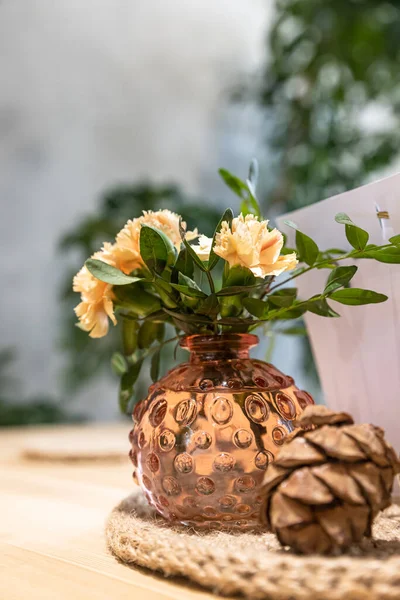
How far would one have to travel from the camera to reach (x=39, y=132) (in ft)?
8.06

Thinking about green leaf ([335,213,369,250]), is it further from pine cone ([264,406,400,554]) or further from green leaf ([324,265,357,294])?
pine cone ([264,406,400,554])

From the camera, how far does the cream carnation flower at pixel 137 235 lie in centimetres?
47

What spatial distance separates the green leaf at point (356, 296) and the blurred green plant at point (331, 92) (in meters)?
1.76

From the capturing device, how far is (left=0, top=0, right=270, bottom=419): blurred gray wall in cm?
239

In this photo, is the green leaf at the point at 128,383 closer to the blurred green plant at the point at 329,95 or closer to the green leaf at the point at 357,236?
the green leaf at the point at 357,236

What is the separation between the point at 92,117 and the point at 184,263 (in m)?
2.31

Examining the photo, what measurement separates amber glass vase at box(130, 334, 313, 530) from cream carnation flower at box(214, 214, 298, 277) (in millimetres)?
78

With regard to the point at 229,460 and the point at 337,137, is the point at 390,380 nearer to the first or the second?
the point at 229,460

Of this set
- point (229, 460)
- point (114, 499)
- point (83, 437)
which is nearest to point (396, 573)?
point (229, 460)

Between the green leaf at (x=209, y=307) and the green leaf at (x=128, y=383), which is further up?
the green leaf at (x=209, y=307)

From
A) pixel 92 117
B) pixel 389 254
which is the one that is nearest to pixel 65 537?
pixel 389 254

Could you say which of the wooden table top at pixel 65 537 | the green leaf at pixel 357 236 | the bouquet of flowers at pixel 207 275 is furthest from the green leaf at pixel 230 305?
the wooden table top at pixel 65 537

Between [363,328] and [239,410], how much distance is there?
0.55ft

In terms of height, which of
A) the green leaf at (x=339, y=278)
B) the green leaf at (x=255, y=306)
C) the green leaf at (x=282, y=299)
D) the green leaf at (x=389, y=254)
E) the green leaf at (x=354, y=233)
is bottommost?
the green leaf at (x=255, y=306)
